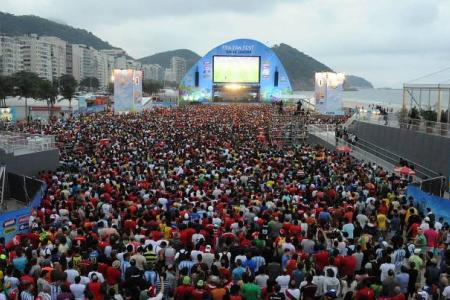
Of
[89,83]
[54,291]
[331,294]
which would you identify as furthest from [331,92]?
[89,83]

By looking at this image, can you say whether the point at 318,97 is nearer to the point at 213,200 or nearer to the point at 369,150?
the point at 369,150

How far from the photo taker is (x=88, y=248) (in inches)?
347

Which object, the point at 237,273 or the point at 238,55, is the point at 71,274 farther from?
the point at 238,55

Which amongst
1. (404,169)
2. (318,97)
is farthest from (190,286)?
(318,97)

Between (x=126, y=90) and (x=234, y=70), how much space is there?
44.0 meters

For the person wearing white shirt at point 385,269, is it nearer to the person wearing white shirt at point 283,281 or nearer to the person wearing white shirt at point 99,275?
the person wearing white shirt at point 283,281

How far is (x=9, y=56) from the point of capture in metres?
149

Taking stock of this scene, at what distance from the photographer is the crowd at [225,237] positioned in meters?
7.48

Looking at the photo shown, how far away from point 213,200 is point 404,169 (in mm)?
7465

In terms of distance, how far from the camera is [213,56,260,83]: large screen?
83506mm

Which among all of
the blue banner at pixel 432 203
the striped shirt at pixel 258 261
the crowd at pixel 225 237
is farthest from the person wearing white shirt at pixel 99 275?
the blue banner at pixel 432 203

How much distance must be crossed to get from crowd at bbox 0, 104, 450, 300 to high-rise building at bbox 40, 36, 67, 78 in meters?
161

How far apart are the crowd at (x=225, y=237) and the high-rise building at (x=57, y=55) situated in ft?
529

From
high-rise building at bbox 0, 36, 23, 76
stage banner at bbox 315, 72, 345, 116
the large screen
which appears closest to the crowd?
stage banner at bbox 315, 72, 345, 116
